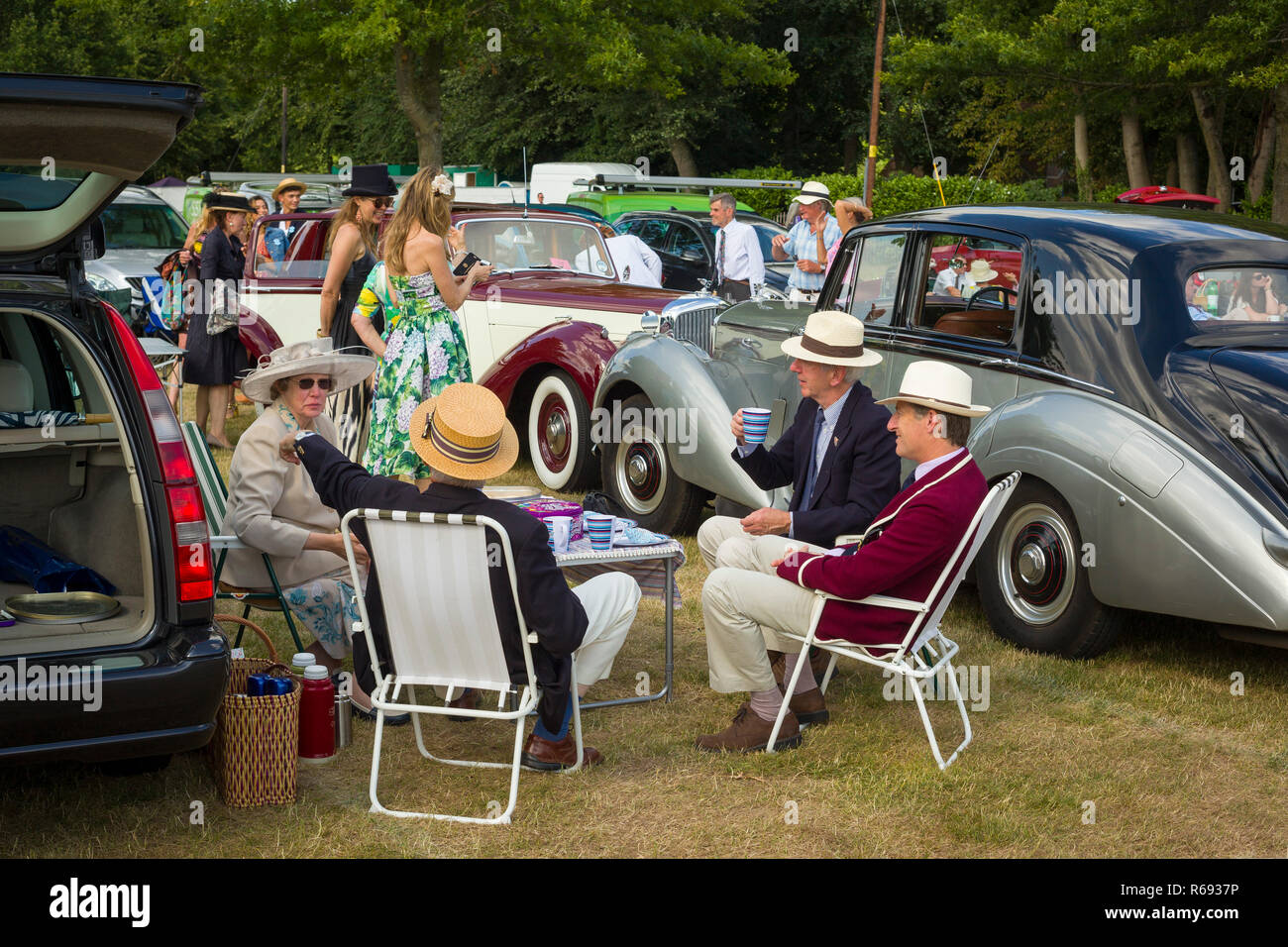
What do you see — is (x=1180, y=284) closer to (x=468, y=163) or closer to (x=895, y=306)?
(x=895, y=306)

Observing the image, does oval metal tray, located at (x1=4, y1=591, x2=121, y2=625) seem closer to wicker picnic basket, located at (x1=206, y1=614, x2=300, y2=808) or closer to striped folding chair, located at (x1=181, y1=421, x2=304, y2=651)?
wicker picnic basket, located at (x1=206, y1=614, x2=300, y2=808)

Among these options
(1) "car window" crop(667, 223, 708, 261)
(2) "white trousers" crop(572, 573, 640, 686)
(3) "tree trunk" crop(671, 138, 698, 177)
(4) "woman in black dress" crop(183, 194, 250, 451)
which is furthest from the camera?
(3) "tree trunk" crop(671, 138, 698, 177)

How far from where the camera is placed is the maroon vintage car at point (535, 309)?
30.9 feet

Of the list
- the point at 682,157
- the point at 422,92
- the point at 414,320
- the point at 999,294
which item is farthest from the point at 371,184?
the point at 682,157

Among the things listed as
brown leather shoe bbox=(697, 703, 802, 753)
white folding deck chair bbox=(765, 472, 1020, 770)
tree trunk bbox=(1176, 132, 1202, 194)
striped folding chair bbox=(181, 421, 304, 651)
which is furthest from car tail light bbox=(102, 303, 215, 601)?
tree trunk bbox=(1176, 132, 1202, 194)

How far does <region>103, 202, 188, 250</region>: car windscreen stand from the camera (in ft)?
59.6

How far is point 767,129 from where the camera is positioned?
4550 centimetres

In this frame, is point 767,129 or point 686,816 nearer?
point 686,816

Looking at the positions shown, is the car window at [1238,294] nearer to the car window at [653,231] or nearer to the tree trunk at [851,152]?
the car window at [653,231]

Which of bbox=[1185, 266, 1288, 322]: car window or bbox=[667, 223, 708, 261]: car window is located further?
bbox=[667, 223, 708, 261]: car window

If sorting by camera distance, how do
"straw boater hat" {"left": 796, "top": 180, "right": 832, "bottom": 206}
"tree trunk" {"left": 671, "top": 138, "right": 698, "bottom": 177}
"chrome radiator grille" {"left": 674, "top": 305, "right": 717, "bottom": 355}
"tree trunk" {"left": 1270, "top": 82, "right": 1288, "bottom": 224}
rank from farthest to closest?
"tree trunk" {"left": 671, "top": 138, "right": 698, "bottom": 177} < "tree trunk" {"left": 1270, "top": 82, "right": 1288, "bottom": 224} < "straw boater hat" {"left": 796, "top": 180, "right": 832, "bottom": 206} < "chrome radiator grille" {"left": 674, "top": 305, "right": 717, "bottom": 355}

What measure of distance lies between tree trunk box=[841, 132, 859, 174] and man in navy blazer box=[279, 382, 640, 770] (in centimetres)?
4118
